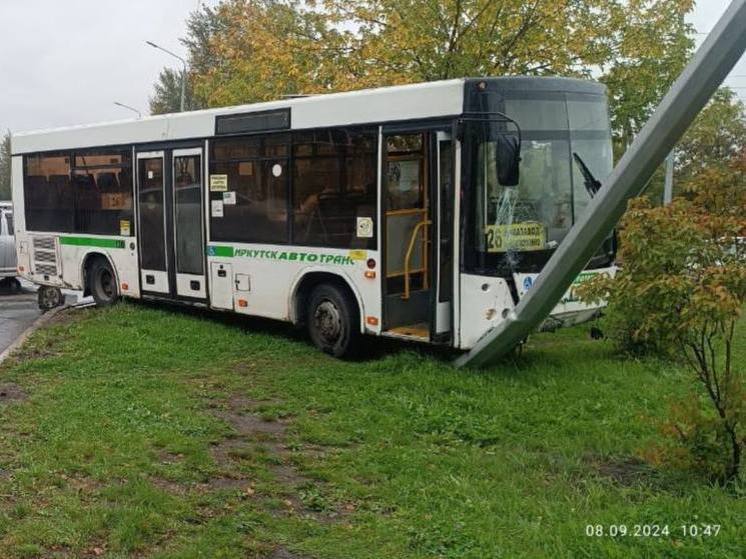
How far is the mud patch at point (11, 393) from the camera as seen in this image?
736 cm

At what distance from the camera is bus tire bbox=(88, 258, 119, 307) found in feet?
43.9

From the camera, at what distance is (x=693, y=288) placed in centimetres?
460

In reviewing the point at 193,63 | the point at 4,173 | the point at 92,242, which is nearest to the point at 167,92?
the point at 193,63

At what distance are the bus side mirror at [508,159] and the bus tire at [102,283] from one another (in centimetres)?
776

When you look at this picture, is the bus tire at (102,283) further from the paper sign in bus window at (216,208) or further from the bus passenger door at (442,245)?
the bus passenger door at (442,245)

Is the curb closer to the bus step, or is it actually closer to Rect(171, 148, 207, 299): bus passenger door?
Rect(171, 148, 207, 299): bus passenger door

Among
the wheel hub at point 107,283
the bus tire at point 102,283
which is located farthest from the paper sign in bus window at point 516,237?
the wheel hub at point 107,283

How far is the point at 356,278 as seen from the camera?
915 centimetres

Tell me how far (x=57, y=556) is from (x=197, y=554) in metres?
0.71

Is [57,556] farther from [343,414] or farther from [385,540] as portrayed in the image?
[343,414]

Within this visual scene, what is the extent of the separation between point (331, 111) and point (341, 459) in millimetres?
4831

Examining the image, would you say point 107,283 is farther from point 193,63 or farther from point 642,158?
point 193,63

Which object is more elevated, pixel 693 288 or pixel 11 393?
pixel 693 288

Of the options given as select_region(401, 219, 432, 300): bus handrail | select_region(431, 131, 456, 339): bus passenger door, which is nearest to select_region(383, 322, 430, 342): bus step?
select_region(431, 131, 456, 339): bus passenger door
